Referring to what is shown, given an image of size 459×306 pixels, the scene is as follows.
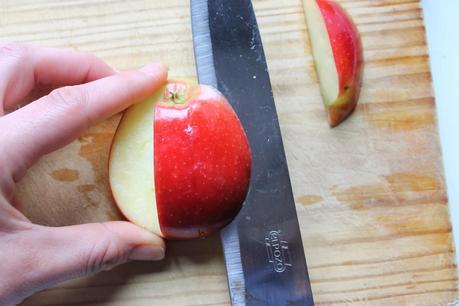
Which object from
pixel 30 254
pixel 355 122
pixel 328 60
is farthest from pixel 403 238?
pixel 30 254

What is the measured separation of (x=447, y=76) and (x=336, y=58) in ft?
1.22

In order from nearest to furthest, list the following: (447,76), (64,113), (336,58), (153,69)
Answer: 1. (64,113)
2. (153,69)
3. (336,58)
4. (447,76)

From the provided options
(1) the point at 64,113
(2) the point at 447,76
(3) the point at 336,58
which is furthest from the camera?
(2) the point at 447,76

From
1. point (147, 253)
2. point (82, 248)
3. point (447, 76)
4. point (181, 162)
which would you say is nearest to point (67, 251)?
point (82, 248)

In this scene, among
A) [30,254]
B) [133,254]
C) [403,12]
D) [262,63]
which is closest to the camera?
[30,254]

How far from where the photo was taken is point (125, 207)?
112 cm

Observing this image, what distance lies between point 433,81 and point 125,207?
2.58 feet

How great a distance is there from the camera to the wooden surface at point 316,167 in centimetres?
119

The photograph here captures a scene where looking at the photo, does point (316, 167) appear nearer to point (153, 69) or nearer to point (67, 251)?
point (153, 69)

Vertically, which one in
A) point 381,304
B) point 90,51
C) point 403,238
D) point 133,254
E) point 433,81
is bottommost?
point 381,304

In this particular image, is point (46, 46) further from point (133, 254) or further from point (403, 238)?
point (403, 238)

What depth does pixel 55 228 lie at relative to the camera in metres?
1.03

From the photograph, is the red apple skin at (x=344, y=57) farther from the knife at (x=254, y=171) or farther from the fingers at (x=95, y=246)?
the fingers at (x=95, y=246)

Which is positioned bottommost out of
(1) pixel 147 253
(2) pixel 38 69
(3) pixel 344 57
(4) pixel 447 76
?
(1) pixel 147 253
